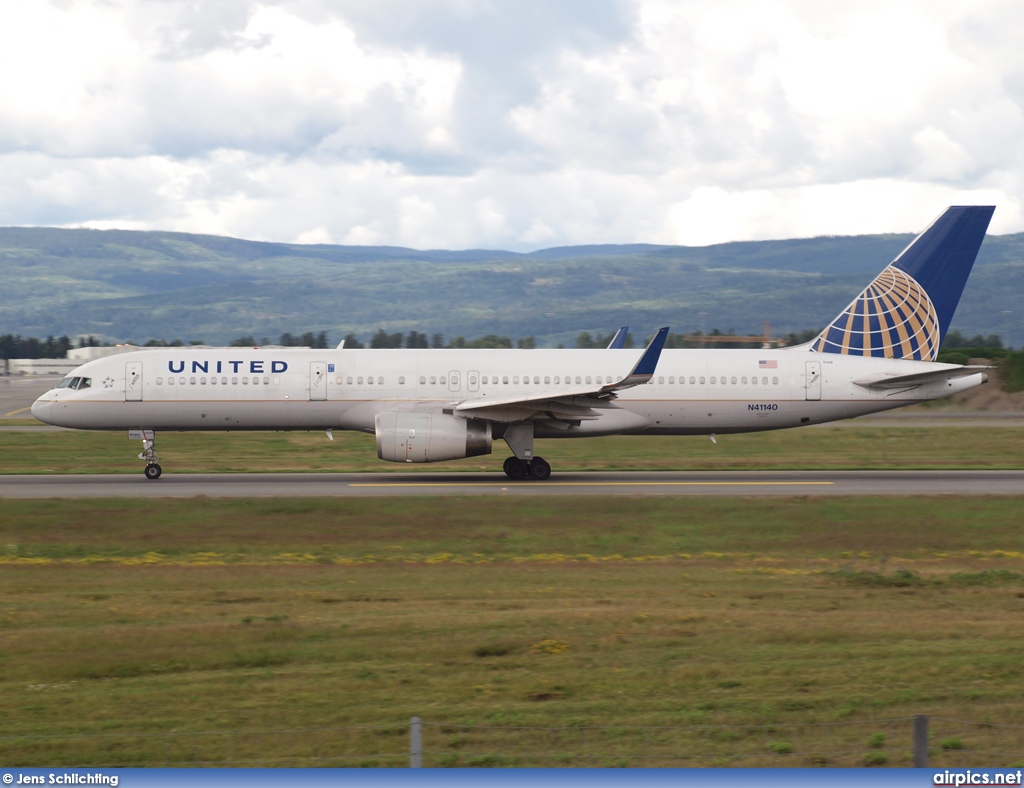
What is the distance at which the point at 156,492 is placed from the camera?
1232 inches

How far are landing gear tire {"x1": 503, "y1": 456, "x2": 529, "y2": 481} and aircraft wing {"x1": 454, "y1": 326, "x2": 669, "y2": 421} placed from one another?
1746 millimetres

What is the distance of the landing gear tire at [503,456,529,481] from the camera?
34594mm

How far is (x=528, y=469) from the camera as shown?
113ft

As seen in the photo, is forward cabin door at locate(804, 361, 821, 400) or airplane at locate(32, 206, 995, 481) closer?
airplane at locate(32, 206, 995, 481)

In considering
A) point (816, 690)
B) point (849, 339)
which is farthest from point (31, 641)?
point (849, 339)

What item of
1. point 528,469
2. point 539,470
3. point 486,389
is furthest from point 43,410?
point 539,470

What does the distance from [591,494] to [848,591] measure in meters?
12.1

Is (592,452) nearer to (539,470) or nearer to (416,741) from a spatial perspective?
(539,470)

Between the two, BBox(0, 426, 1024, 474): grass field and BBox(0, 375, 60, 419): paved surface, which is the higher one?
BBox(0, 375, 60, 419): paved surface

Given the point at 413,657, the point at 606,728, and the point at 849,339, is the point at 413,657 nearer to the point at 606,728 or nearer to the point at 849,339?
the point at 606,728

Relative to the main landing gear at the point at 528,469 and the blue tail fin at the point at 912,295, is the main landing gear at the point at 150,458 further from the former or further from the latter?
the blue tail fin at the point at 912,295

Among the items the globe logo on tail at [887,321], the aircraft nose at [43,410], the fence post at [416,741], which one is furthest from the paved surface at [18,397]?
the fence post at [416,741]

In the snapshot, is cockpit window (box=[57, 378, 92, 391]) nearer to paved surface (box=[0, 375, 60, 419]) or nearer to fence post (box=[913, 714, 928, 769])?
paved surface (box=[0, 375, 60, 419])

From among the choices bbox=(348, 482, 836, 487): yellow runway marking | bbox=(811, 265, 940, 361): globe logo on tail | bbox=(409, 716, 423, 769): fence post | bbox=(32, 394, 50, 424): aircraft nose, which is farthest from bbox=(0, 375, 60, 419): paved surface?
bbox=(409, 716, 423, 769): fence post
